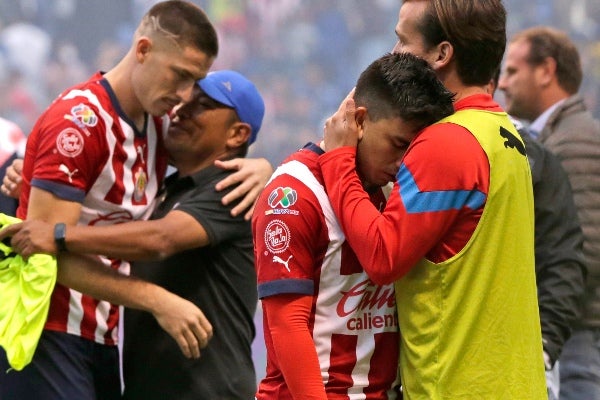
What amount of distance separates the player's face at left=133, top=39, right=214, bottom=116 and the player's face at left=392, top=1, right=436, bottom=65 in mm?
1065

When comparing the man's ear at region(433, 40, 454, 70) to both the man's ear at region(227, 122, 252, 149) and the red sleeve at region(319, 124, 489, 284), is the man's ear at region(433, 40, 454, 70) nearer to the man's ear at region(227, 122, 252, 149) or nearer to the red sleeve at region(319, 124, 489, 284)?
the red sleeve at region(319, 124, 489, 284)

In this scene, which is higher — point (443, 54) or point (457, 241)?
point (443, 54)

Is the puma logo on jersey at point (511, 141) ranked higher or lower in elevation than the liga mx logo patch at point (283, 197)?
higher

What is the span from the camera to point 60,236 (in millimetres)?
2945

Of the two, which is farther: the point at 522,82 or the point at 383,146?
the point at 522,82

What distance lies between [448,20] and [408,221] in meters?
0.46

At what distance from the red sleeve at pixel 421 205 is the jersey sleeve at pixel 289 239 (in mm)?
62

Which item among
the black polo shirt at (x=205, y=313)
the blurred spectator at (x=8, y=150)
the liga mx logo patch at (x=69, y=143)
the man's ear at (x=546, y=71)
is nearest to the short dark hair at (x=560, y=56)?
the man's ear at (x=546, y=71)

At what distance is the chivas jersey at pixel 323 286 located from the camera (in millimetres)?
2170

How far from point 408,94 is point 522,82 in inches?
104

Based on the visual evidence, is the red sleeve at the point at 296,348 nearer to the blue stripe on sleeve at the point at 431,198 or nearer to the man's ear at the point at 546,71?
the blue stripe on sleeve at the point at 431,198

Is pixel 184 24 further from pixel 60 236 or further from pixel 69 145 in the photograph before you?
pixel 60 236

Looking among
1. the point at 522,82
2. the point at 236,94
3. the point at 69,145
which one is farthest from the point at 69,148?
the point at 522,82

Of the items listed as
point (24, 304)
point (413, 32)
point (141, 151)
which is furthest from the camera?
point (141, 151)
